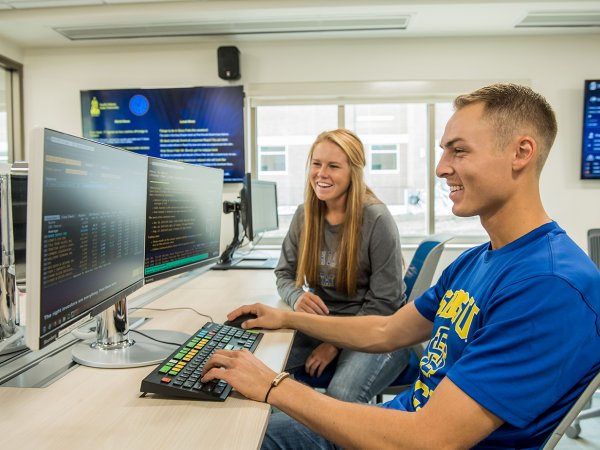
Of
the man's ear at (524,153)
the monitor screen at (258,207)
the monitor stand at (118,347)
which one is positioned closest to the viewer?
the man's ear at (524,153)

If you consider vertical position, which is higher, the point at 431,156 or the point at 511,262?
the point at 431,156

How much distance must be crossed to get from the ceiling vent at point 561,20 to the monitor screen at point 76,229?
3361mm

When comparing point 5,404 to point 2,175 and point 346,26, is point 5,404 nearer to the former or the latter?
point 2,175

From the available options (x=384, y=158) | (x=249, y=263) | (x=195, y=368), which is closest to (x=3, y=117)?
(x=249, y=263)

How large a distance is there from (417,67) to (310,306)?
285 cm

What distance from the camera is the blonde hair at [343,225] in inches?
69.7

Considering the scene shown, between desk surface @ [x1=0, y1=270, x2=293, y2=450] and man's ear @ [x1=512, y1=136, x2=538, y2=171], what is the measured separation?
2.20ft

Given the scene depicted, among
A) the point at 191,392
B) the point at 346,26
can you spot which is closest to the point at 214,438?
the point at 191,392

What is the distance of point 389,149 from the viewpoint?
399 cm

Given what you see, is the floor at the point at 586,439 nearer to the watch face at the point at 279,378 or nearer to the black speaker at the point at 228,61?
the watch face at the point at 279,378

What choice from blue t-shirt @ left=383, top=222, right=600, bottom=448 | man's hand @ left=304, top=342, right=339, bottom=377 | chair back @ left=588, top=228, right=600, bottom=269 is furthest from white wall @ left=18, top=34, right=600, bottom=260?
blue t-shirt @ left=383, top=222, right=600, bottom=448

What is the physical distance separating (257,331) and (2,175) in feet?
2.54

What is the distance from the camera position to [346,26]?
3.48 metres

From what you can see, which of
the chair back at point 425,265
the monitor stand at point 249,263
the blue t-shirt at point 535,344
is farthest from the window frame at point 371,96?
the blue t-shirt at point 535,344
